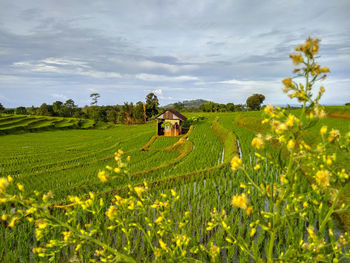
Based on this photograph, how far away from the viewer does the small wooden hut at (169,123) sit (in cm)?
2578

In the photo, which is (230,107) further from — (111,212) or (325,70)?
(111,212)

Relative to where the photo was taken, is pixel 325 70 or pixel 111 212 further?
pixel 111 212

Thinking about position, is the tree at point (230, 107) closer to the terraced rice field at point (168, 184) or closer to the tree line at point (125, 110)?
the tree line at point (125, 110)

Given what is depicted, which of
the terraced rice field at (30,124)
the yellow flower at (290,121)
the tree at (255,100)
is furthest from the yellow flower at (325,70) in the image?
the tree at (255,100)

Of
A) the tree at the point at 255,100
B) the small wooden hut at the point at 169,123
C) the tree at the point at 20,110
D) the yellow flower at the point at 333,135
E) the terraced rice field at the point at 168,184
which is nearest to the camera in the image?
the yellow flower at the point at 333,135

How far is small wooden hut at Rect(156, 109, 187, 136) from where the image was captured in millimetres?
25781

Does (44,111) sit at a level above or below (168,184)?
above

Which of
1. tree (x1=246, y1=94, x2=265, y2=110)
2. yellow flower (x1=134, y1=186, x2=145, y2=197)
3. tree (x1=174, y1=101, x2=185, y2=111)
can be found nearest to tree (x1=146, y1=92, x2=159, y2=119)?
tree (x1=174, y1=101, x2=185, y2=111)

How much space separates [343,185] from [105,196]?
7123 millimetres

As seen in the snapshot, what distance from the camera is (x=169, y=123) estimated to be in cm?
2588

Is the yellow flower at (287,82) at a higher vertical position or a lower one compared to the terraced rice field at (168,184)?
higher

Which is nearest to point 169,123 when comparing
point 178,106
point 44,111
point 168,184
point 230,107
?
point 168,184

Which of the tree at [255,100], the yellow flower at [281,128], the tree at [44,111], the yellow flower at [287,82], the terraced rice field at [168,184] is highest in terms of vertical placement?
the tree at [255,100]

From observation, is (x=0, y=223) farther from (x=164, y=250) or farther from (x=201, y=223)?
(x=164, y=250)
